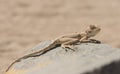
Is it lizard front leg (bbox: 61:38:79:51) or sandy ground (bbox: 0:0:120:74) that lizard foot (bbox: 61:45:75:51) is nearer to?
lizard front leg (bbox: 61:38:79:51)

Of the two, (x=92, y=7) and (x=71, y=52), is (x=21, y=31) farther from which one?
(x=71, y=52)

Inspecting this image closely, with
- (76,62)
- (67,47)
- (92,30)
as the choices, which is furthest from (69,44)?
(76,62)

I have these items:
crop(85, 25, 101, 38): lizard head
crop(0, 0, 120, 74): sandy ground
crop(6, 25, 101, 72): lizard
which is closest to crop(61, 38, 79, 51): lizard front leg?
crop(6, 25, 101, 72): lizard

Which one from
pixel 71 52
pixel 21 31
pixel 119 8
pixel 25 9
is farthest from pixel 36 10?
pixel 71 52

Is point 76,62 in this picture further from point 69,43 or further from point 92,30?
point 92,30

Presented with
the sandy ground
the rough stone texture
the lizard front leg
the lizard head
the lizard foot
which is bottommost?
the rough stone texture

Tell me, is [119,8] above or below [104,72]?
above
